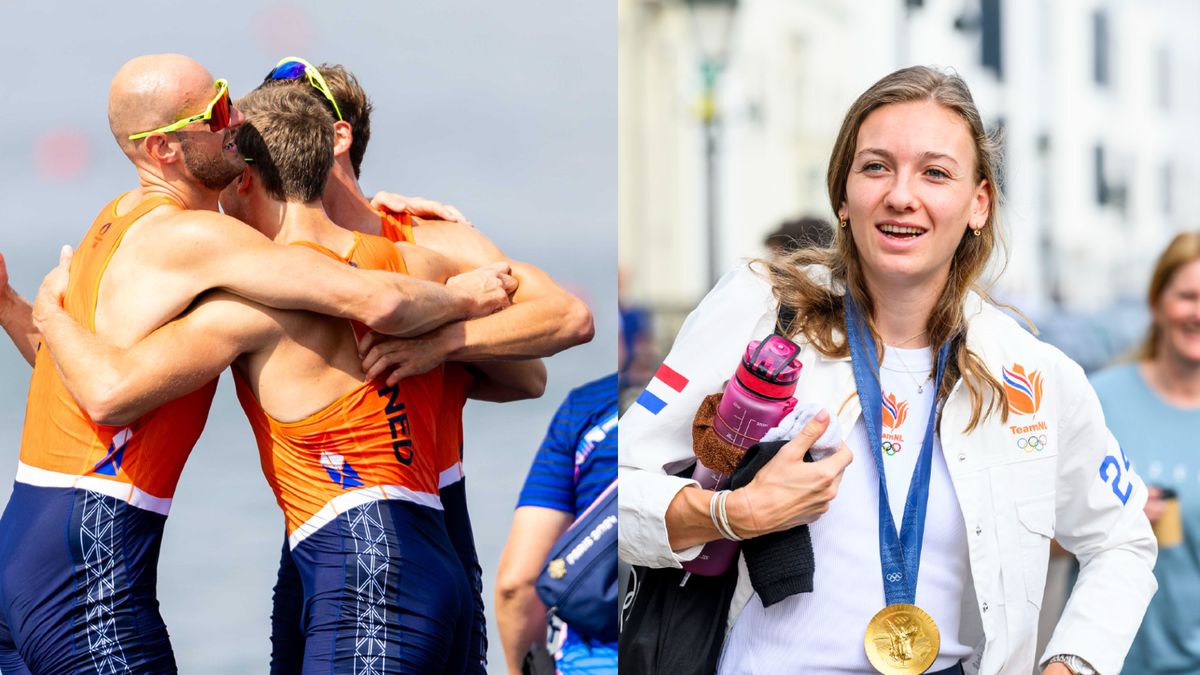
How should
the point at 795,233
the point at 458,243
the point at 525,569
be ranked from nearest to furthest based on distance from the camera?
1. the point at 458,243
2. the point at 525,569
3. the point at 795,233

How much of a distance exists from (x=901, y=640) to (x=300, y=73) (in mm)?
1683

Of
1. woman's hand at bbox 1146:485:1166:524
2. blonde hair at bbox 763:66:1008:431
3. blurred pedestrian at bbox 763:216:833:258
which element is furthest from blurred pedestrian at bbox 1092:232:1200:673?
blonde hair at bbox 763:66:1008:431

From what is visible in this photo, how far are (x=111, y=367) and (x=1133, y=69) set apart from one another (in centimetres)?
1258

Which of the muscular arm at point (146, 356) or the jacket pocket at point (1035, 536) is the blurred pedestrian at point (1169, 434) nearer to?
the jacket pocket at point (1035, 536)

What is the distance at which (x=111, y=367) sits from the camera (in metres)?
2.72

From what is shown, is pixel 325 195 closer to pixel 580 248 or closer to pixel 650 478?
pixel 580 248

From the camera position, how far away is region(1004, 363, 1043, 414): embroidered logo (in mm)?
2730

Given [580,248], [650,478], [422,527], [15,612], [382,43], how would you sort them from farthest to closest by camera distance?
1. [580,248]
2. [382,43]
3. [422,527]
4. [15,612]
5. [650,478]

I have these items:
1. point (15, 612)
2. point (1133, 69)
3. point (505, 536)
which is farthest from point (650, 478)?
point (1133, 69)

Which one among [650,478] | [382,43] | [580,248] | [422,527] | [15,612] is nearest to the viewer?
[650,478]

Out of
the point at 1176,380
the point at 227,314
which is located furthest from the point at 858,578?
the point at 1176,380

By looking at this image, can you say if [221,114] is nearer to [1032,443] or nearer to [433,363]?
[433,363]

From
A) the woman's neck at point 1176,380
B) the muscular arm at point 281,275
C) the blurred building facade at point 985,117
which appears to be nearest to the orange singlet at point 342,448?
the muscular arm at point 281,275

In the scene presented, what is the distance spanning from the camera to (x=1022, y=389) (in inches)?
108
